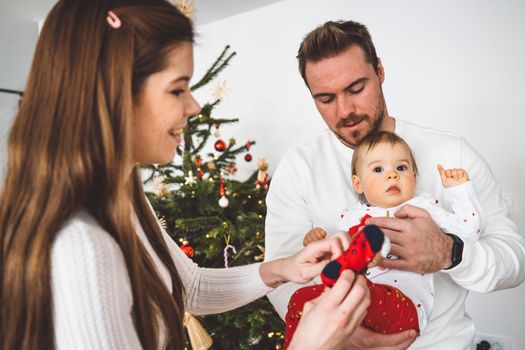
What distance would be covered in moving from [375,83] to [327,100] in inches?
8.0

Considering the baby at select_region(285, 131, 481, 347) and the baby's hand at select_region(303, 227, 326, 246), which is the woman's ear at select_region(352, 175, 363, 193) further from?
the baby's hand at select_region(303, 227, 326, 246)

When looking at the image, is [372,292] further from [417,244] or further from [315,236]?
[315,236]

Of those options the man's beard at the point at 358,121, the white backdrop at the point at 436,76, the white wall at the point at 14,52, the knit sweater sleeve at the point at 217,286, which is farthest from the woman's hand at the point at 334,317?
the white wall at the point at 14,52

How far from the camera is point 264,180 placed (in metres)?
2.65

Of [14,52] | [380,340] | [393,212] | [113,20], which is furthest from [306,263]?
[14,52]

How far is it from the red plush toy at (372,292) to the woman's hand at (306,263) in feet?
0.17

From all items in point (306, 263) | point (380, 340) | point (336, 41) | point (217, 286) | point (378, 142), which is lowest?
point (380, 340)

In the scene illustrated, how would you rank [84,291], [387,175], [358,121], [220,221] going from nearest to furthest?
[84,291], [387,175], [358,121], [220,221]

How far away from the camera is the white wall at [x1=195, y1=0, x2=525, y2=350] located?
2551mm

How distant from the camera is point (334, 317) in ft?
3.00

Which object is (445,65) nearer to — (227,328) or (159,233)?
(227,328)

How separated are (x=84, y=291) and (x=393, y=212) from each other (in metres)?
1.05

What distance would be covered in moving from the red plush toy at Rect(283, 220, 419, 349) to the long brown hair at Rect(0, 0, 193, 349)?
0.46 m

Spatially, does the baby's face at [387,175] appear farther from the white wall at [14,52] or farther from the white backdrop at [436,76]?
the white wall at [14,52]
